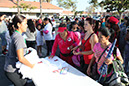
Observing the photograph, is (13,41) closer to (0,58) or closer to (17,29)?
(17,29)

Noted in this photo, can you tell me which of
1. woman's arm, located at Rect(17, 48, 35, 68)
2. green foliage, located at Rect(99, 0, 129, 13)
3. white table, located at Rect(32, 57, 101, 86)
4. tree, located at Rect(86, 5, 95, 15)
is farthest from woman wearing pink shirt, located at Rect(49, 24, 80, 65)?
tree, located at Rect(86, 5, 95, 15)

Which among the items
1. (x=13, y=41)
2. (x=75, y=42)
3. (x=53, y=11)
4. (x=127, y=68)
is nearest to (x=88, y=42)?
(x=75, y=42)

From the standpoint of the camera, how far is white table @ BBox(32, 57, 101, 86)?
1600 mm

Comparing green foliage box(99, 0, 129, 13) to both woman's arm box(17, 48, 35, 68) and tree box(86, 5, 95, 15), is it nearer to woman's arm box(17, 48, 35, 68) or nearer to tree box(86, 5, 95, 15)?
woman's arm box(17, 48, 35, 68)

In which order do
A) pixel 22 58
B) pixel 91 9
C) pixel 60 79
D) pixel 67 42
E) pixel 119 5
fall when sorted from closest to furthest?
pixel 22 58, pixel 60 79, pixel 67 42, pixel 119 5, pixel 91 9

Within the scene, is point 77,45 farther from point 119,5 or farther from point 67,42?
point 119,5

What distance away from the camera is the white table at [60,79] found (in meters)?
1.60

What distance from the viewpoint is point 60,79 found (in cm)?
172

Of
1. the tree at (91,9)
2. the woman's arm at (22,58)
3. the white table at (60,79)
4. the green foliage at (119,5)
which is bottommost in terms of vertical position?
the white table at (60,79)

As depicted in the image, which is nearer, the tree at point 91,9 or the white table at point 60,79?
the white table at point 60,79

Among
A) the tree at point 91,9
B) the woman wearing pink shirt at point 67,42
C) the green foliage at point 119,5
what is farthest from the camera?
the tree at point 91,9

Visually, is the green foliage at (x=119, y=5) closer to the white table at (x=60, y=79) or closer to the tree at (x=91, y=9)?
the white table at (x=60, y=79)

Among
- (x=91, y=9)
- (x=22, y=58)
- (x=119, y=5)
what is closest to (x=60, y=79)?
(x=22, y=58)

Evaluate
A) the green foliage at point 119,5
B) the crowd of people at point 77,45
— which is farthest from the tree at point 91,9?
the crowd of people at point 77,45
